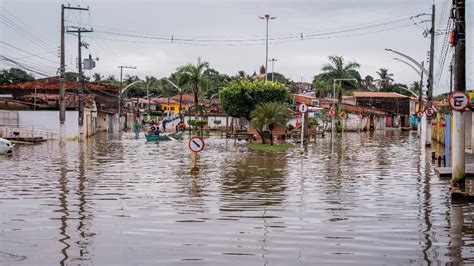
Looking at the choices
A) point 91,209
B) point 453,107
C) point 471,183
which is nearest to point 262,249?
point 91,209

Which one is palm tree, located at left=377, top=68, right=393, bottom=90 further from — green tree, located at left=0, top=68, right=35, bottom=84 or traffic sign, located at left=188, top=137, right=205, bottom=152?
traffic sign, located at left=188, top=137, right=205, bottom=152

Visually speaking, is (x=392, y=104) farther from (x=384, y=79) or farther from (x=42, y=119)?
(x=42, y=119)

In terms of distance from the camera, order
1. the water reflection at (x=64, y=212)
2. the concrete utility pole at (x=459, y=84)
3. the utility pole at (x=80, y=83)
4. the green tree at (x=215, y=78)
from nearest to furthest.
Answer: the water reflection at (x=64, y=212) → the concrete utility pole at (x=459, y=84) → the utility pole at (x=80, y=83) → the green tree at (x=215, y=78)

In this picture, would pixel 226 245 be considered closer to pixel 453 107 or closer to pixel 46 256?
pixel 46 256

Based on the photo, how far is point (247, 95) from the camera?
55188 mm

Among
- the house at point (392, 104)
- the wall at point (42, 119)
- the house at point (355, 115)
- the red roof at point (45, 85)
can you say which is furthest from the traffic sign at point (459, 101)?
the house at point (392, 104)

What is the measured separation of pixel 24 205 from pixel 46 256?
5374mm

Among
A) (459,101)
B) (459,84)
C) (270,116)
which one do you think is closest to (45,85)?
(270,116)

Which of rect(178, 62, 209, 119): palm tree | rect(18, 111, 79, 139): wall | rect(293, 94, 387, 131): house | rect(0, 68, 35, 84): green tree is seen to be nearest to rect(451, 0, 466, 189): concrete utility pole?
rect(18, 111, 79, 139): wall

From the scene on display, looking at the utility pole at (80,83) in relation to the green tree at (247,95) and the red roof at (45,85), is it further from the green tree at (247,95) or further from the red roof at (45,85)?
the red roof at (45,85)

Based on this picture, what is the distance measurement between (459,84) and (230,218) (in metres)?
7.35

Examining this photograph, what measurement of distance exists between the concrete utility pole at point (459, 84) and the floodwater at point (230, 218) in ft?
2.67

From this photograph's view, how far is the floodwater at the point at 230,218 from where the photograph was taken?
27.9 feet

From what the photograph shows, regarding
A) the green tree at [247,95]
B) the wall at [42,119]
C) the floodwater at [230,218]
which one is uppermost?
the green tree at [247,95]
